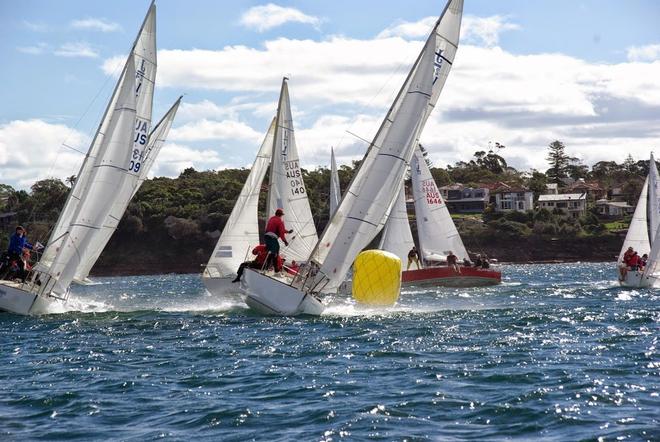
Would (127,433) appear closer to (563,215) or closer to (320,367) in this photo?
(320,367)

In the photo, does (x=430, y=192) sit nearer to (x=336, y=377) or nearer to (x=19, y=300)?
(x=19, y=300)

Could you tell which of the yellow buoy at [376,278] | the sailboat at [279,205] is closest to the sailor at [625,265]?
the sailboat at [279,205]

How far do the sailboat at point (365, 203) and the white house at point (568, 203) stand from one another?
82920mm

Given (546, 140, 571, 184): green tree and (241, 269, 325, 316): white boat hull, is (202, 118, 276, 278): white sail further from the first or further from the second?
(546, 140, 571, 184): green tree

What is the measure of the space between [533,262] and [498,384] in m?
74.9

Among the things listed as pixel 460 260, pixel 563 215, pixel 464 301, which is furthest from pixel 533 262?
pixel 464 301

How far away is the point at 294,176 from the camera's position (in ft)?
99.0

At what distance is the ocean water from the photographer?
35.0 ft

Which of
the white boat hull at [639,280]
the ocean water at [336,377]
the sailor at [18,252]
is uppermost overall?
the sailor at [18,252]

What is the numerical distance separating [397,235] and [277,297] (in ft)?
55.8

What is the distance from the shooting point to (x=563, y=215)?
100250mm

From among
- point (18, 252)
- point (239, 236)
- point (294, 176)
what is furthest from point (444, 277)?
point (18, 252)

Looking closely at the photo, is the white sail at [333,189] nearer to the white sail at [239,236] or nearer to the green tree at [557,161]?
the white sail at [239,236]

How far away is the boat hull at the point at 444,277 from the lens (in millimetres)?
37219
